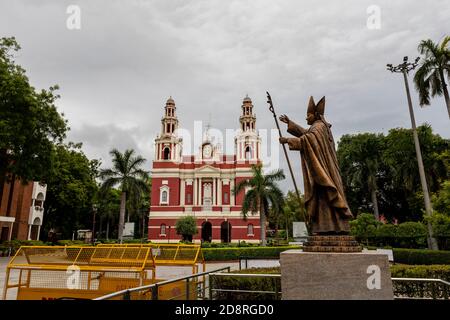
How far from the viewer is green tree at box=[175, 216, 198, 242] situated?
39312 millimetres

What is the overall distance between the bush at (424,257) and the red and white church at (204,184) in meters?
24.3

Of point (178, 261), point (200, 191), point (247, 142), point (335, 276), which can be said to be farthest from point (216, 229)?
point (335, 276)

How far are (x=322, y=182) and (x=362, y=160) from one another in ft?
114

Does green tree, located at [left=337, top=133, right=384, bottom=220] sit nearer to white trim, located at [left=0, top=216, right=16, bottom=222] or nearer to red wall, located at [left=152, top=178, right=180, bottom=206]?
red wall, located at [left=152, top=178, right=180, bottom=206]

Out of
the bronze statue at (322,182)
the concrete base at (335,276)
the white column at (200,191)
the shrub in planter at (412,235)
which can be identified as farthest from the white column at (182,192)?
the concrete base at (335,276)

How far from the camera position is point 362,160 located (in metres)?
36.7

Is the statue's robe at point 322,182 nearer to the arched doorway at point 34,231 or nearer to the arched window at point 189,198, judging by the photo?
the arched doorway at point 34,231

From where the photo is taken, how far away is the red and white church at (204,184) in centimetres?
4325

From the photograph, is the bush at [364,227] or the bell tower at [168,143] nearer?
the bush at [364,227]

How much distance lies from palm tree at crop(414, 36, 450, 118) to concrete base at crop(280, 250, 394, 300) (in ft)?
69.1

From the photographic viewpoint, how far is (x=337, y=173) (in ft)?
16.9

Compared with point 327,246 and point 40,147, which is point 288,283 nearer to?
point 327,246

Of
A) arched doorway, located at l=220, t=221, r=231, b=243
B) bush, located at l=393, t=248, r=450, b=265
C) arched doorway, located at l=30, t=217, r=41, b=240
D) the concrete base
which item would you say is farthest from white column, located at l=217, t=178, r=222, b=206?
the concrete base

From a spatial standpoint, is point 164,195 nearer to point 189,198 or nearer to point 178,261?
point 189,198
